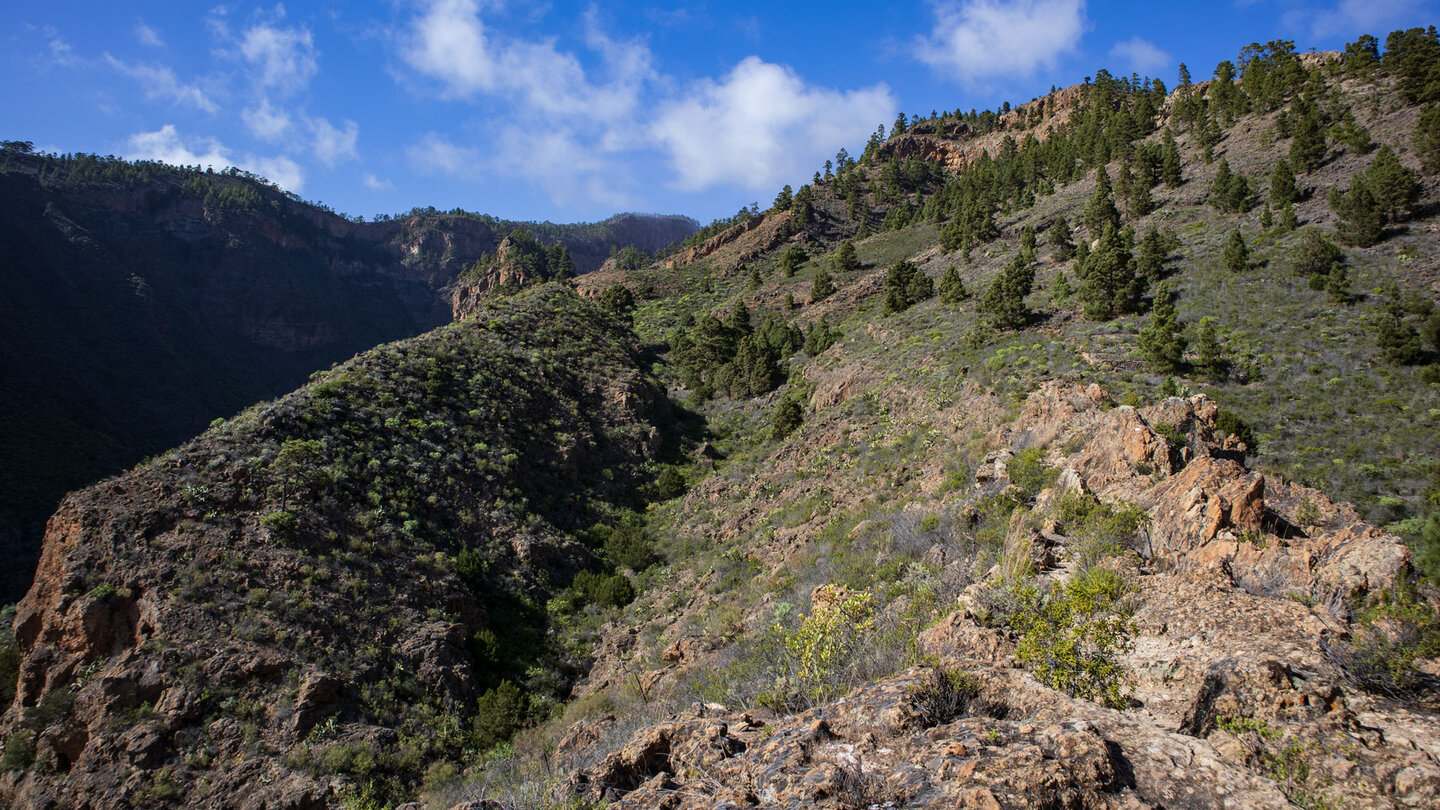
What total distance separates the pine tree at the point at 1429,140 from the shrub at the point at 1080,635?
34998 millimetres

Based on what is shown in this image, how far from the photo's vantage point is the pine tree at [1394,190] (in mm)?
22781

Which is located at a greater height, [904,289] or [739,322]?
[739,322]

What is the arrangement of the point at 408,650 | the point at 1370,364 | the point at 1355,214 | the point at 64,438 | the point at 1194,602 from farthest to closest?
the point at 64,438, the point at 1355,214, the point at 1370,364, the point at 408,650, the point at 1194,602

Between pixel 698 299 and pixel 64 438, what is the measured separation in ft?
166

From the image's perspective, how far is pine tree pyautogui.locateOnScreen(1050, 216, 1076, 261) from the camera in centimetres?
3406

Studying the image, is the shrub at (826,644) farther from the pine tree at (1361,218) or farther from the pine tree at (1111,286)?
the pine tree at (1361,218)

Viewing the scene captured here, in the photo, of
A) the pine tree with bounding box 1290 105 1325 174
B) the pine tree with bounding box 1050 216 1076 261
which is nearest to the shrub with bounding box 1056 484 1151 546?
the pine tree with bounding box 1050 216 1076 261

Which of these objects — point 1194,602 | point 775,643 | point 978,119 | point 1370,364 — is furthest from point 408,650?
point 978,119

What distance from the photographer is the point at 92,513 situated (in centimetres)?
1372

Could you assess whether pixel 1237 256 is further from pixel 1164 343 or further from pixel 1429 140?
pixel 1429 140

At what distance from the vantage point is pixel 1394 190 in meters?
22.9

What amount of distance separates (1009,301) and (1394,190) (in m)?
14.6

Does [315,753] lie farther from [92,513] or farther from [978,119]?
[978,119]

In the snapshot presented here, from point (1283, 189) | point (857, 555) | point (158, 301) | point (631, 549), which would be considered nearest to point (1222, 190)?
point (1283, 189)
